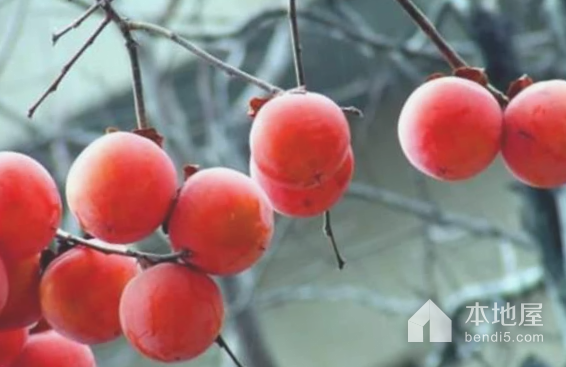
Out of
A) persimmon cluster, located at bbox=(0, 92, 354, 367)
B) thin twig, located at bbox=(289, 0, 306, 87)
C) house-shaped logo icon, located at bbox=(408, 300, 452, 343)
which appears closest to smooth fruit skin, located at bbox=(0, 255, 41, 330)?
persimmon cluster, located at bbox=(0, 92, 354, 367)

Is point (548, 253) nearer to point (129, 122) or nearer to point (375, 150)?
point (129, 122)

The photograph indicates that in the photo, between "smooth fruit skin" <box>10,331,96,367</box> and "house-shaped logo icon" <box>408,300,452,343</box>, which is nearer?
"smooth fruit skin" <box>10,331,96,367</box>

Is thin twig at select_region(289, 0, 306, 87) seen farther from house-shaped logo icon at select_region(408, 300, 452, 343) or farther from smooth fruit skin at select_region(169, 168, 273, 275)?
house-shaped logo icon at select_region(408, 300, 452, 343)

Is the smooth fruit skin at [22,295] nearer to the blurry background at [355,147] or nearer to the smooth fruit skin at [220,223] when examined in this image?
the smooth fruit skin at [220,223]

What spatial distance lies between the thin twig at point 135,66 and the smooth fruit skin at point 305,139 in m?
0.05

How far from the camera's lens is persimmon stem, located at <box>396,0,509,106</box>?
406mm

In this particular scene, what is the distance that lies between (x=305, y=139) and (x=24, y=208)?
102mm

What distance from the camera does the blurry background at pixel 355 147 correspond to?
1.18 meters

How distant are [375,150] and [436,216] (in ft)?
3.68

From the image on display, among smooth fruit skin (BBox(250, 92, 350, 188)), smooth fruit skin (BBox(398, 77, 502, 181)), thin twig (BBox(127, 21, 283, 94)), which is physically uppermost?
thin twig (BBox(127, 21, 283, 94))

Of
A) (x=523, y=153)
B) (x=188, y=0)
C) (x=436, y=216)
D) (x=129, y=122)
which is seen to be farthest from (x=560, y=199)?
(x=188, y=0)

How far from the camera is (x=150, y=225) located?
0.39 meters

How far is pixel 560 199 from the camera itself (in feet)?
3.51

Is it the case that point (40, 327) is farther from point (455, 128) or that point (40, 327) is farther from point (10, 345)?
point (455, 128)
